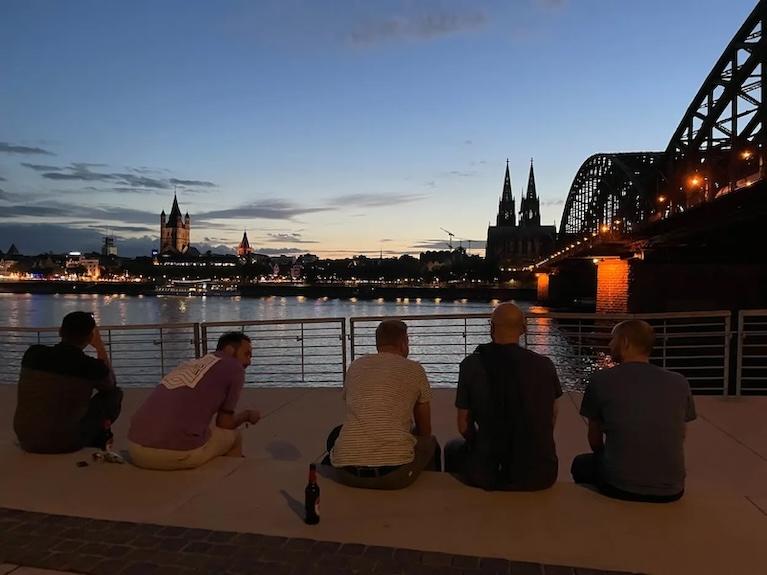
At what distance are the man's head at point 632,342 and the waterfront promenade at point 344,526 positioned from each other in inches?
34.1

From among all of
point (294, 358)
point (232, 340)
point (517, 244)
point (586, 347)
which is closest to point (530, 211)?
point (517, 244)

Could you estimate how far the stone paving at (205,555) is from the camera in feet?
9.90

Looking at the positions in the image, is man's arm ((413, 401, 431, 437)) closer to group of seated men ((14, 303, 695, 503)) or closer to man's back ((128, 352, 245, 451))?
group of seated men ((14, 303, 695, 503))

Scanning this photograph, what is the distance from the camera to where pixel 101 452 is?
4.77 m

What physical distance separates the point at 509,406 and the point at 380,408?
2.42ft

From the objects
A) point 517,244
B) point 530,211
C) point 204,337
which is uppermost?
point 530,211

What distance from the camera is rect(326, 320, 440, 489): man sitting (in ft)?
12.2

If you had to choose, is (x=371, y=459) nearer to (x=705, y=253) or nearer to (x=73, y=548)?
(x=73, y=548)

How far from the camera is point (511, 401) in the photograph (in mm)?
3543

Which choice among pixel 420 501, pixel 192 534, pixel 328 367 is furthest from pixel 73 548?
pixel 328 367

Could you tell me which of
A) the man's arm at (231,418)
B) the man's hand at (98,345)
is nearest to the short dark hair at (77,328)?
the man's hand at (98,345)

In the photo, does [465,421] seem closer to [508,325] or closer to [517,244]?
[508,325]

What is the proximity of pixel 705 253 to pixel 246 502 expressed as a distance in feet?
129

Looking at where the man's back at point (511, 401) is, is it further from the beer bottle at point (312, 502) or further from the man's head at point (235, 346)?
the man's head at point (235, 346)
